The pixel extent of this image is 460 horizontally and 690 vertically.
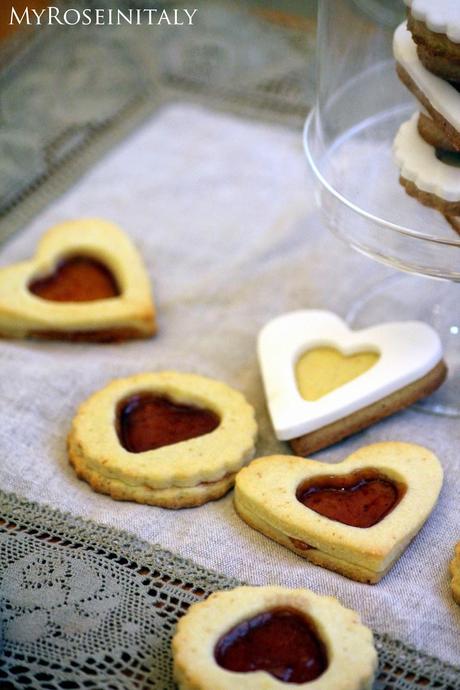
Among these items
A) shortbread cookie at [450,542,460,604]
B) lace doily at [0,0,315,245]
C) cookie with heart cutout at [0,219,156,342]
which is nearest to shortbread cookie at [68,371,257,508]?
cookie with heart cutout at [0,219,156,342]

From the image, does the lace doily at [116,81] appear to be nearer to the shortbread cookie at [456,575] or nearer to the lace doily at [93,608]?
the lace doily at [93,608]

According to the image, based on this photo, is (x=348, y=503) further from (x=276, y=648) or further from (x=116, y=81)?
(x=116, y=81)

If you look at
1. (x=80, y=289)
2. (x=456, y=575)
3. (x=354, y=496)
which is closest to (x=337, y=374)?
(x=354, y=496)

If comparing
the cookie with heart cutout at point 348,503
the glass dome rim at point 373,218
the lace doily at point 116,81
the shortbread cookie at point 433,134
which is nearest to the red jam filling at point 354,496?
the cookie with heart cutout at point 348,503

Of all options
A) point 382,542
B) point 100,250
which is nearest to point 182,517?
point 382,542

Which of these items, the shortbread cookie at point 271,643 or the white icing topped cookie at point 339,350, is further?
the white icing topped cookie at point 339,350

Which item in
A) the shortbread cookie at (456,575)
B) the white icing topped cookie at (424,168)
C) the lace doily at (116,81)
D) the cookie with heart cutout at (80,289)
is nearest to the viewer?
the shortbread cookie at (456,575)

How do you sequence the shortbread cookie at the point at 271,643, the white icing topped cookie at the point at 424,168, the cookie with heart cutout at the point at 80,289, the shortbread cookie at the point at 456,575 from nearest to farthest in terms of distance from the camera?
the shortbread cookie at the point at 271,643 < the shortbread cookie at the point at 456,575 < the white icing topped cookie at the point at 424,168 < the cookie with heart cutout at the point at 80,289

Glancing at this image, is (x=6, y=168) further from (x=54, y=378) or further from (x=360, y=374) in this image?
(x=360, y=374)
